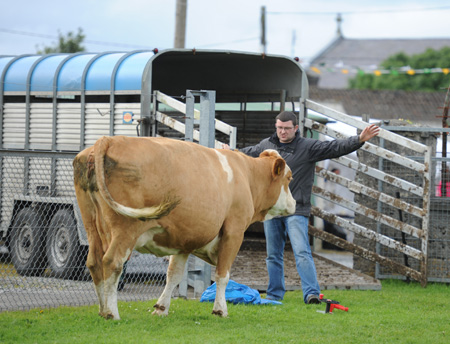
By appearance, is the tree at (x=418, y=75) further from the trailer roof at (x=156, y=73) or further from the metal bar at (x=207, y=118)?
the metal bar at (x=207, y=118)

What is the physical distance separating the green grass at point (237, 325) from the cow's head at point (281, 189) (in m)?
1.07

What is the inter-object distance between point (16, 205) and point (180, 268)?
13.9 feet

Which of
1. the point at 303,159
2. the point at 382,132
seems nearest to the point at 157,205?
the point at 303,159

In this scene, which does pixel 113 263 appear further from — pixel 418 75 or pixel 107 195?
pixel 418 75

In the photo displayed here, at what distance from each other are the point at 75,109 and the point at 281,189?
4433mm

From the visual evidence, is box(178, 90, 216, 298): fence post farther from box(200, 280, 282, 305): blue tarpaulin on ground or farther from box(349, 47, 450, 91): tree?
box(349, 47, 450, 91): tree

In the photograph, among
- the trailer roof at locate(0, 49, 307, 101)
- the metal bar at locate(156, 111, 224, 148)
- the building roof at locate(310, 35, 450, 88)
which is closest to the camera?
the metal bar at locate(156, 111, 224, 148)

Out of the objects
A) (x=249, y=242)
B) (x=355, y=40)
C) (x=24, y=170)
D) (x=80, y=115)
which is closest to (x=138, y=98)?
(x=80, y=115)

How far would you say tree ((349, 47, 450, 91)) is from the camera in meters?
57.7

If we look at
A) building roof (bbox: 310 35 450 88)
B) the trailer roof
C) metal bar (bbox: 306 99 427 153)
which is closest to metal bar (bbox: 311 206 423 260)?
metal bar (bbox: 306 99 427 153)

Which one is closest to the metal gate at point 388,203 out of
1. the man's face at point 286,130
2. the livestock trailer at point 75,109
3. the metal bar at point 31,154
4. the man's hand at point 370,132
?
the livestock trailer at point 75,109

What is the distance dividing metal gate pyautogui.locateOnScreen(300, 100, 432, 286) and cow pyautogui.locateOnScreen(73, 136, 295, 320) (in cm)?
394

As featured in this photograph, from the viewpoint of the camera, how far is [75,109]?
1198 centimetres

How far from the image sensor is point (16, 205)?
1145 centimetres
